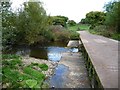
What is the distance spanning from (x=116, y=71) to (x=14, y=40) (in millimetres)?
15961

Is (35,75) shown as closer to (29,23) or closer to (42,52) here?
(42,52)

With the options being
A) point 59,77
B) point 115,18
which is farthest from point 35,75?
point 115,18

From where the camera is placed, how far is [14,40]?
2023cm

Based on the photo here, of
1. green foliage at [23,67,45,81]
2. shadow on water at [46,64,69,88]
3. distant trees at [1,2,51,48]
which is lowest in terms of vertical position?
shadow on water at [46,64,69,88]

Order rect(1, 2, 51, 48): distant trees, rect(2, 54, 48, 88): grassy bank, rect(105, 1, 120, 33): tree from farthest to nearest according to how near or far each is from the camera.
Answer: rect(105, 1, 120, 33): tree
rect(1, 2, 51, 48): distant trees
rect(2, 54, 48, 88): grassy bank

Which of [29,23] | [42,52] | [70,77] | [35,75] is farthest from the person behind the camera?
[29,23]

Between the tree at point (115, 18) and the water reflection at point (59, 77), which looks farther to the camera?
the tree at point (115, 18)

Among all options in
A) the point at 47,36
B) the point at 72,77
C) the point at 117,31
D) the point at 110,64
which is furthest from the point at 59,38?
the point at 110,64

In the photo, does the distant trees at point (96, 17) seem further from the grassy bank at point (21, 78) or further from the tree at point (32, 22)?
the grassy bank at point (21, 78)

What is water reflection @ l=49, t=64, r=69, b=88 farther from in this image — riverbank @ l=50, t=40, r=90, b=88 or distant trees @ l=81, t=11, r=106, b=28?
distant trees @ l=81, t=11, r=106, b=28

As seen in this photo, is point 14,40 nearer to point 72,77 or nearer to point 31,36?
point 31,36

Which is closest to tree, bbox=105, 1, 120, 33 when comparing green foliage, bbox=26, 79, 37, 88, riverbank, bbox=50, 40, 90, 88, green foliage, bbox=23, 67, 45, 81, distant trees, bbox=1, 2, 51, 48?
distant trees, bbox=1, 2, 51, 48

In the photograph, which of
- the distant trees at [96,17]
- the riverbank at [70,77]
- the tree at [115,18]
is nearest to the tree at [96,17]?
the distant trees at [96,17]

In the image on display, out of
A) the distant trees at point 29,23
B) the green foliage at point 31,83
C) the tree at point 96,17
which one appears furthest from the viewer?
the tree at point 96,17
